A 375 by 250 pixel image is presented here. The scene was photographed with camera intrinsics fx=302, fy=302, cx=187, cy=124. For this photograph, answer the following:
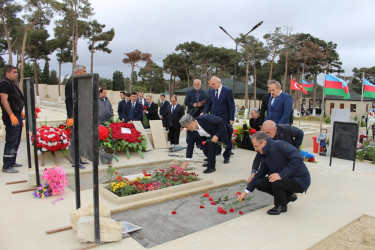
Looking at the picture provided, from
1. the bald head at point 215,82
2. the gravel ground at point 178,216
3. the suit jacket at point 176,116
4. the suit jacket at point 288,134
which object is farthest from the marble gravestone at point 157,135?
the suit jacket at point 288,134

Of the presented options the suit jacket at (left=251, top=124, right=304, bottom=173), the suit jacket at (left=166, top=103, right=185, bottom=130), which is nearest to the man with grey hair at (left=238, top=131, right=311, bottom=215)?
the suit jacket at (left=251, top=124, right=304, bottom=173)

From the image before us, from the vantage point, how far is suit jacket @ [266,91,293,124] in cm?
518

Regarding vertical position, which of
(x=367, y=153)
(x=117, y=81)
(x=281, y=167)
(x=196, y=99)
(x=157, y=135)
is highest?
(x=117, y=81)

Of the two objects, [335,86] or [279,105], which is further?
[335,86]

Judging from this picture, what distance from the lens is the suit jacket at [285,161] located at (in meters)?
3.56

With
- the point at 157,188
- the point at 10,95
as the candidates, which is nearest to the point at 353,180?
the point at 157,188

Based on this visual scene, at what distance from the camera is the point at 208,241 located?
2.98 m

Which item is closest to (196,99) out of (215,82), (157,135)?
(157,135)

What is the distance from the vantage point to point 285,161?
3.66 m

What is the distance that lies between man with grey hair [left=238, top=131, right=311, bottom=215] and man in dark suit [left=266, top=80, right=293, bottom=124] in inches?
64.9

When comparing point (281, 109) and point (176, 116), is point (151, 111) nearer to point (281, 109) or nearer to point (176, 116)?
point (176, 116)

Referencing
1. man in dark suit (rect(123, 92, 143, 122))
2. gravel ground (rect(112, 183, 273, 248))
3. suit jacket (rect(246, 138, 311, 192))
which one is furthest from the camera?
man in dark suit (rect(123, 92, 143, 122))

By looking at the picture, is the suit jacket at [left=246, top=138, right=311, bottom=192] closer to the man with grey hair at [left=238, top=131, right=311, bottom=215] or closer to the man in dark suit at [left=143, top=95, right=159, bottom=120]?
the man with grey hair at [left=238, top=131, right=311, bottom=215]

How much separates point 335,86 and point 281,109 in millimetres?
6779
